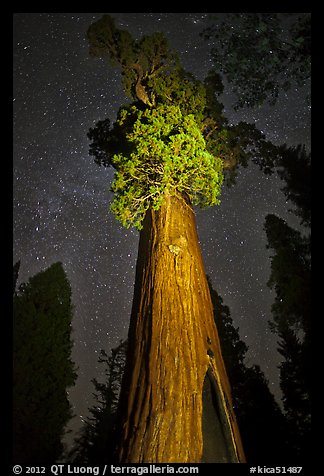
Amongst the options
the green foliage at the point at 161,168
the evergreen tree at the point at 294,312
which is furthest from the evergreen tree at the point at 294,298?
the green foliage at the point at 161,168

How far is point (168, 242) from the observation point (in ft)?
21.3

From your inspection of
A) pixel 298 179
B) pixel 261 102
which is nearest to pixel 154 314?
pixel 261 102

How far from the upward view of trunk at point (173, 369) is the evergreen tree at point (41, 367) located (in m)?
6.35

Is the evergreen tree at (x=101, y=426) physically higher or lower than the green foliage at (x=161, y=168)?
lower

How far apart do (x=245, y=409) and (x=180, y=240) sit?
401 inches

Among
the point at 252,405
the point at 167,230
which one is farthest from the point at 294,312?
the point at 167,230

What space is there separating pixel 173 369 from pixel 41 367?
7572 mm

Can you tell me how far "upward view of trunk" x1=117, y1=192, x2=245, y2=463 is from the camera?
449 cm

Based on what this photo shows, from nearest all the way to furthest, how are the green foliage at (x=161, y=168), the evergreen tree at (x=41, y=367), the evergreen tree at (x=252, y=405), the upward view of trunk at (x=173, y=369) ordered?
the upward view of trunk at (x=173, y=369) < the green foliage at (x=161, y=168) < the evergreen tree at (x=41, y=367) < the evergreen tree at (x=252, y=405)

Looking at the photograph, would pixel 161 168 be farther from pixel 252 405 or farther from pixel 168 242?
pixel 252 405

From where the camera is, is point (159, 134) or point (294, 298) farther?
point (294, 298)

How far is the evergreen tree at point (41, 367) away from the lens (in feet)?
33.6

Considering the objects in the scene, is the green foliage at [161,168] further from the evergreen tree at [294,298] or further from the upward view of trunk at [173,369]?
the evergreen tree at [294,298]

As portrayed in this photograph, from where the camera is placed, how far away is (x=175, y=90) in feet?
27.8
